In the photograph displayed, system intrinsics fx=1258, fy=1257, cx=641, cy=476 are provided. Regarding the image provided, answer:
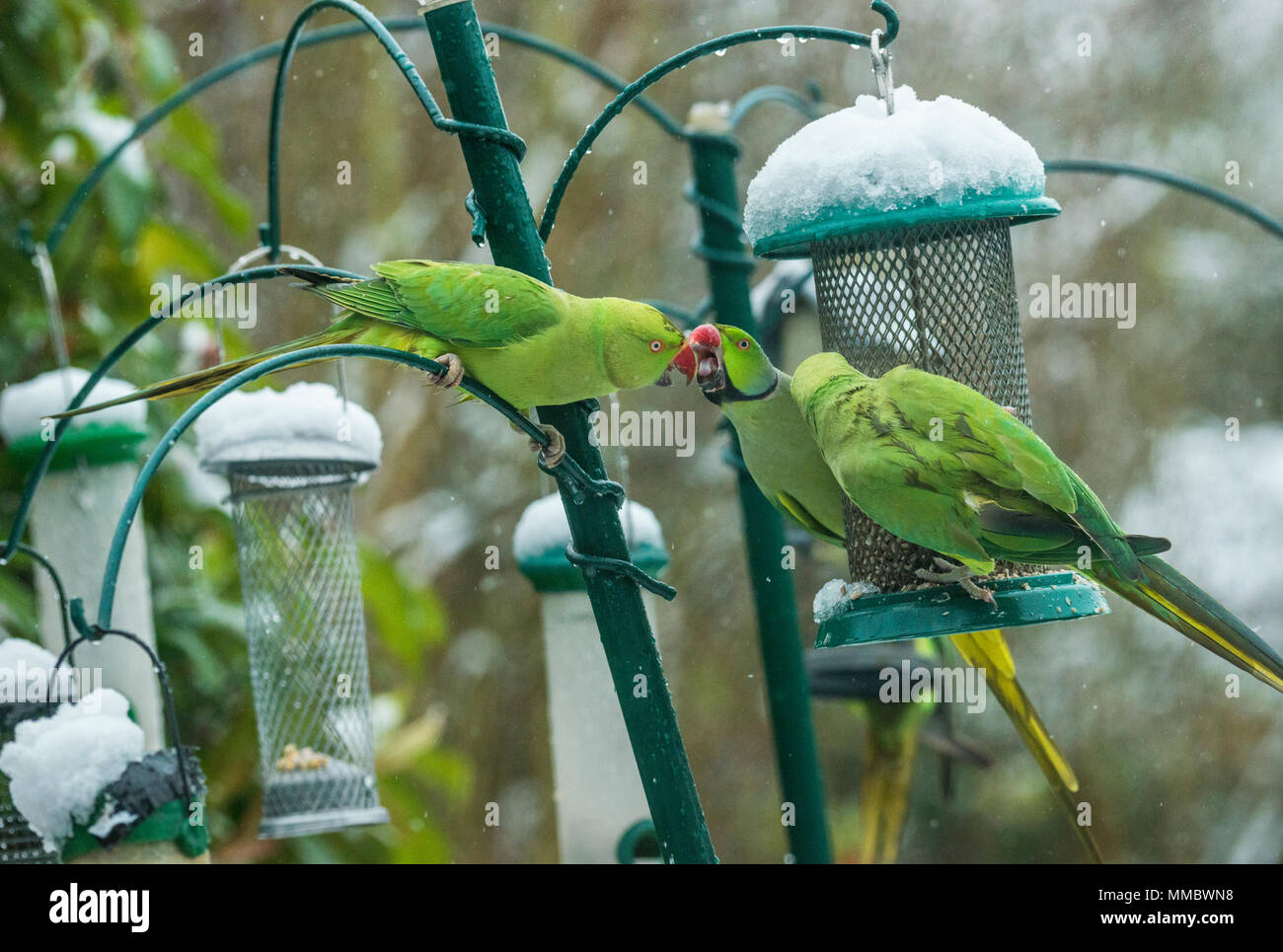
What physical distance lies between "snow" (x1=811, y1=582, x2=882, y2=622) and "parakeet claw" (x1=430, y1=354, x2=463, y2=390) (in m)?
0.81

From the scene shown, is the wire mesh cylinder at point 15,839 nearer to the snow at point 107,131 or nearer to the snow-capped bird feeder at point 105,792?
the snow-capped bird feeder at point 105,792

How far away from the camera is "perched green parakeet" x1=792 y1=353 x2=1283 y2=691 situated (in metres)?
2.06

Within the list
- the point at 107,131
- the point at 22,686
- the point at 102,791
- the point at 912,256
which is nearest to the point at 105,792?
the point at 102,791

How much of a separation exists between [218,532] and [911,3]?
17.7 ft

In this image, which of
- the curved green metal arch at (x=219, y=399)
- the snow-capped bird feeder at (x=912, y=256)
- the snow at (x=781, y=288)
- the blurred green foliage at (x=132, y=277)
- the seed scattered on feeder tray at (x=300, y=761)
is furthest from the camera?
the blurred green foliage at (x=132, y=277)

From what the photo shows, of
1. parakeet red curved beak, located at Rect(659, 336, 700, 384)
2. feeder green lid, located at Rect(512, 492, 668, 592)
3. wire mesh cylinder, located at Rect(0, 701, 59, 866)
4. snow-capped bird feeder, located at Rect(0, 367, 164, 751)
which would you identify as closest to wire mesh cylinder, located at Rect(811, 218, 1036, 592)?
parakeet red curved beak, located at Rect(659, 336, 700, 384)

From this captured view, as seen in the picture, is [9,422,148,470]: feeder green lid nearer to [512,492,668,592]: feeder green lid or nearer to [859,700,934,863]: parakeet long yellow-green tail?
[512,492,668,592]: feeder green lid

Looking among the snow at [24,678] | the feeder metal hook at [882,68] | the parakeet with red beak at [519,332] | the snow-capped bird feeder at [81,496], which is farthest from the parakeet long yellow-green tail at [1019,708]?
the snow-capped bird feeder at [81,496]

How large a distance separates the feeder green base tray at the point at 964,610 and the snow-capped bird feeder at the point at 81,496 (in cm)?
205

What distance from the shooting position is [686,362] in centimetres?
236

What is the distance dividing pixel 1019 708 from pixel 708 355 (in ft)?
3.13

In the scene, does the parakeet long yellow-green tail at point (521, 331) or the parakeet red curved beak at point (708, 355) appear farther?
the parakeet red curved beak at point (708, 355)

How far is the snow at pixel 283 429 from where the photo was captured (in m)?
3.24
